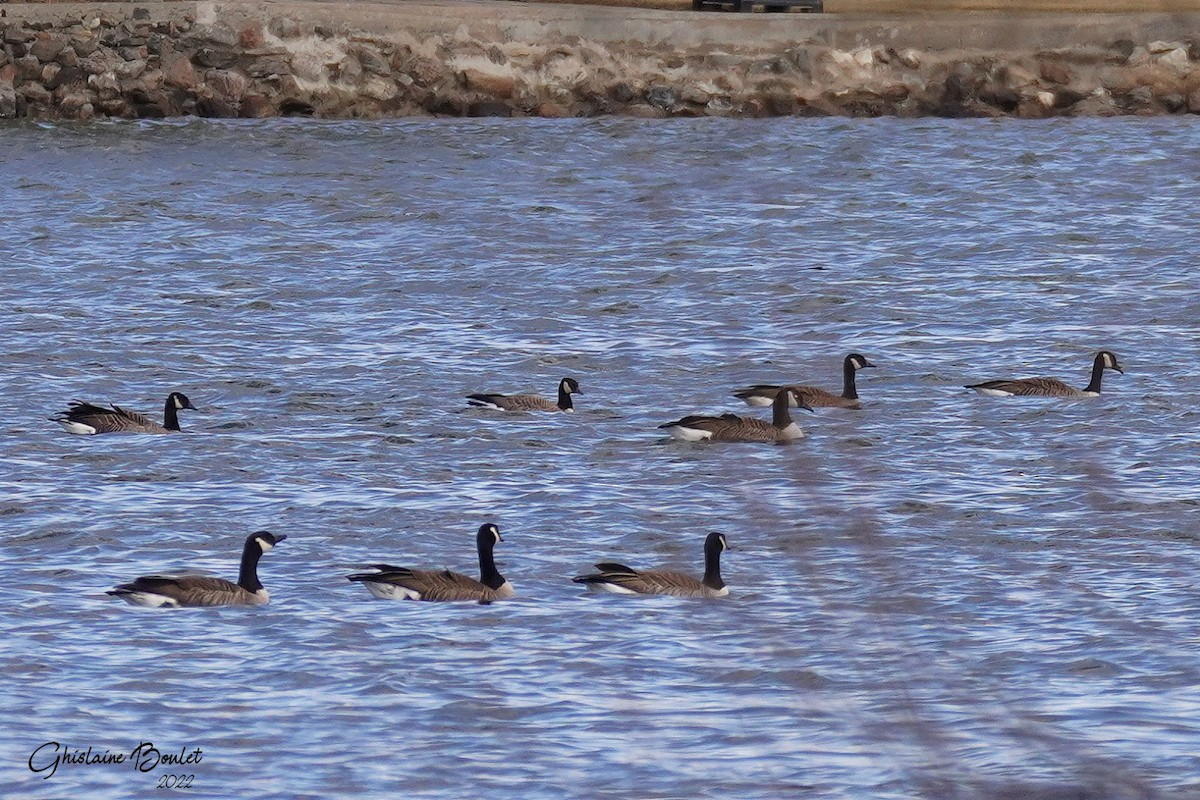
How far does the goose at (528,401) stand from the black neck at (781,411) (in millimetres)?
1689

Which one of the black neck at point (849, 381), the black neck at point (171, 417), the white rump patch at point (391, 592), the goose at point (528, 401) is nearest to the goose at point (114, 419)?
the black neck at point (171, 417)

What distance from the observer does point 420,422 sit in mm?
19125

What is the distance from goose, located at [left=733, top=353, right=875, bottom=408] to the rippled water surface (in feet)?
0.61

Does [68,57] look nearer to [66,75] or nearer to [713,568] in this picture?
[66,75]

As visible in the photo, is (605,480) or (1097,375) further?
(1097,375)

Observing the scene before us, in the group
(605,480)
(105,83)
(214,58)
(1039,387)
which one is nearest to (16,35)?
(105,83)

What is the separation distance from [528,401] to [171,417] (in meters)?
2.79

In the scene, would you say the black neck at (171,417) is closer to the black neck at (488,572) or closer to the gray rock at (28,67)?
the black neck at (488,572)

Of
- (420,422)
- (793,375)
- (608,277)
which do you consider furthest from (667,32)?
(420,422)

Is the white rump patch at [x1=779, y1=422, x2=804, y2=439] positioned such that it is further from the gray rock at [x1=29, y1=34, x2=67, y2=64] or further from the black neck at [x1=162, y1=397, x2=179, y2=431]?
the gray rock at [x1=29, y1=34, x2=67, y2=64]

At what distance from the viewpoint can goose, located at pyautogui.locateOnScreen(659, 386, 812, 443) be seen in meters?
18.3

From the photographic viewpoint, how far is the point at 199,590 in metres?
13.6

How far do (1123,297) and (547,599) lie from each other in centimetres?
1239

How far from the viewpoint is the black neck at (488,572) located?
45.6 ft
